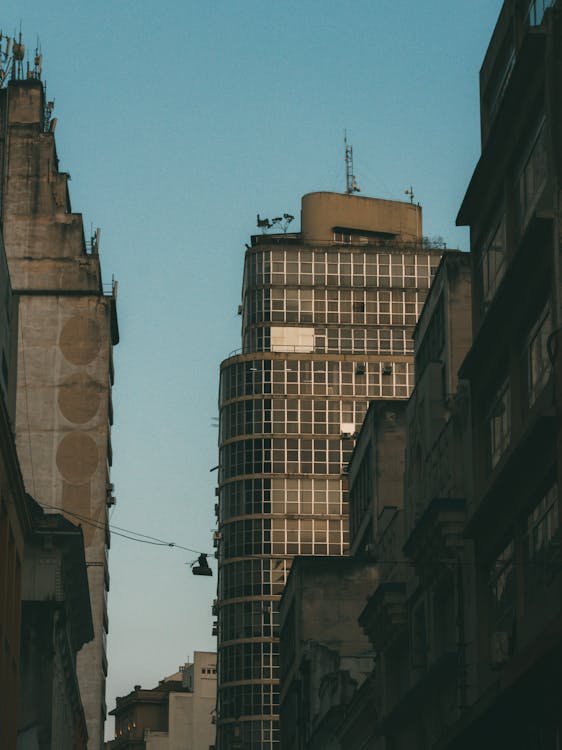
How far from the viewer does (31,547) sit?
9438 cm

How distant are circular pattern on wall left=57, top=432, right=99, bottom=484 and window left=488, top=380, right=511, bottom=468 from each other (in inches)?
3442

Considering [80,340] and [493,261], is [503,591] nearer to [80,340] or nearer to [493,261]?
[493,261]

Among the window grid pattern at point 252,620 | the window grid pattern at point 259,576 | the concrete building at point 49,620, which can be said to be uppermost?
the window grid pattern at point 259,576

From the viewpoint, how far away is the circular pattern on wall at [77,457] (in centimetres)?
13450

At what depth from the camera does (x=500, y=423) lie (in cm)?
4800

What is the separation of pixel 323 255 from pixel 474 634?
124 m

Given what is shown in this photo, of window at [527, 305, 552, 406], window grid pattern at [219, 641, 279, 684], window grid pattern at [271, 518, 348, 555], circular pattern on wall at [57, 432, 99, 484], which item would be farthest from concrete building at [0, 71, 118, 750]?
window at [527, 305, 552, 406]

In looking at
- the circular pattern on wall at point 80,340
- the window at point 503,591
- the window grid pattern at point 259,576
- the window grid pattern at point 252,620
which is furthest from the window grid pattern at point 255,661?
the window at point 503,591

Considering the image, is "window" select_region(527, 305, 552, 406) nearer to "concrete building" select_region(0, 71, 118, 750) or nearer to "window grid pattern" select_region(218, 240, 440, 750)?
"concrete building" select_region(0, 71, 118, 750)

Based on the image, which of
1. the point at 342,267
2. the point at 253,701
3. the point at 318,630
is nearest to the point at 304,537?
the point at 253,701

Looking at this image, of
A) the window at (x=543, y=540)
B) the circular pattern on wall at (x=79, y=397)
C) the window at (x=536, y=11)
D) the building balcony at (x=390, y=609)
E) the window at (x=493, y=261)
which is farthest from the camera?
the circular pattern on wall at (x=79, y=397)

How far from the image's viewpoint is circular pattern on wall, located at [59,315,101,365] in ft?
451

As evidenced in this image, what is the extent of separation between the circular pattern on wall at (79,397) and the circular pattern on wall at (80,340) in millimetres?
1277

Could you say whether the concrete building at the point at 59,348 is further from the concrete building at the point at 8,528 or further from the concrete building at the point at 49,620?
the concrete building at the point at 8,528
